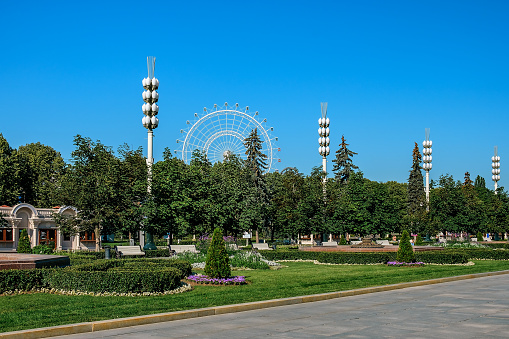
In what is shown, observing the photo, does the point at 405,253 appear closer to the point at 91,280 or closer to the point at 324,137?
the point at 91,280

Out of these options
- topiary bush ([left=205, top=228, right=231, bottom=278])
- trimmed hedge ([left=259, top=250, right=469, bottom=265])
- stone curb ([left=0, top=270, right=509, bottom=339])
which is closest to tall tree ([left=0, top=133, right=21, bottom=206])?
trimmed hedge ([left=259, top=250, right=469, bottom=265])

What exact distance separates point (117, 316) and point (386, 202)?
A: 1953 inches

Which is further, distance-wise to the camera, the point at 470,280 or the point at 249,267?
the point at 249,267

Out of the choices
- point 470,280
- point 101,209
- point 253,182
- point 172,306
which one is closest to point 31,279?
point 172,306

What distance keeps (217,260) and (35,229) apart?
5108cm

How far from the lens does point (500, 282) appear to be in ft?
74.9

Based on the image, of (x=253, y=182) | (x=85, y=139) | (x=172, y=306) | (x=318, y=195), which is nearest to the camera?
(x=172, y=306)

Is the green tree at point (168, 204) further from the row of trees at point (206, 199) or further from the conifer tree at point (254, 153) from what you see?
the conifer tree at point (254, 153)

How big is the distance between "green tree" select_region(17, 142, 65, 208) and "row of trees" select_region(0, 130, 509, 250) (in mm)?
226

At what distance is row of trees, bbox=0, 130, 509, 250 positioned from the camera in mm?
45406

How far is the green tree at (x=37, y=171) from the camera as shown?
8650 centimetres

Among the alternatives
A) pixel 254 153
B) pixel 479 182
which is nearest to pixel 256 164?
pixel 254 153

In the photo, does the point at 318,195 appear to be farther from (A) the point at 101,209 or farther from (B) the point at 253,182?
(B) the point at 253,182

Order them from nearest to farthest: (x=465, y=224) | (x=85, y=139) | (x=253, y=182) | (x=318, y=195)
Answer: (x=85, y=139) < (x=318, y=195) < (x=465, y=224) < (x=253, y=182)
